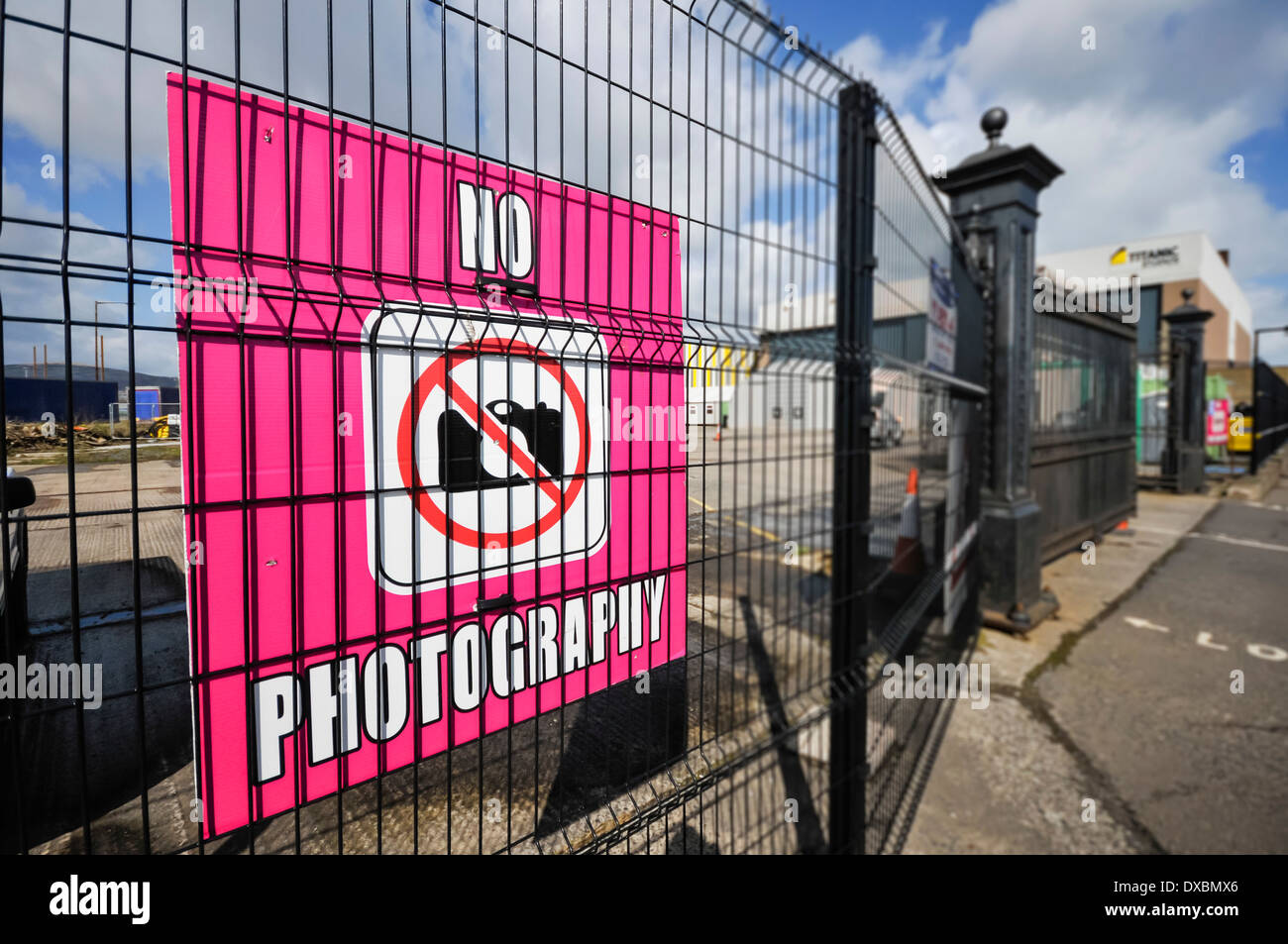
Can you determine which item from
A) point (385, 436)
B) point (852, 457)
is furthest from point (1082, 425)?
point (385, 436)

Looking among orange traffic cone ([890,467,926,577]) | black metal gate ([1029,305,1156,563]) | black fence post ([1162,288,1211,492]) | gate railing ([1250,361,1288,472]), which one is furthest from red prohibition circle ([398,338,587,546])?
gate railing ([1250,361,1288,472])

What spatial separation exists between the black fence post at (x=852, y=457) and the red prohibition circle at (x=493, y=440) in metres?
1.37

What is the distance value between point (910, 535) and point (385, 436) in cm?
335

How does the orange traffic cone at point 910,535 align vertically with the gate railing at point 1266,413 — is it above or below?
below

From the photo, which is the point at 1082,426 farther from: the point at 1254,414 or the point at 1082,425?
the point at 1254,414

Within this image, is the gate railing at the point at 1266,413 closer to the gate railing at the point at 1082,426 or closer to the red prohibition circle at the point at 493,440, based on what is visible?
the gate railing at the point at 1082,426

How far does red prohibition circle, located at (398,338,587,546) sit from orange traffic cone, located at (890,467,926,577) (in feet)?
8.68

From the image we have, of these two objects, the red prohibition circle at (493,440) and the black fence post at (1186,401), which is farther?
the black fence post at (1186,401)

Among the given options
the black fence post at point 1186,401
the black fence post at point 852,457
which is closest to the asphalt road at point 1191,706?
the black fence post at point 852,457

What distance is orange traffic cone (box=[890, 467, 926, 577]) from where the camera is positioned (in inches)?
140

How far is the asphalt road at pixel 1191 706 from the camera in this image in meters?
3.03

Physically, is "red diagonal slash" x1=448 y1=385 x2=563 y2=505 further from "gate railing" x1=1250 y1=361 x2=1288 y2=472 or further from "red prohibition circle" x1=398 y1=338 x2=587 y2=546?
"gate railing" x1=1250 y1=361 x2=1288 y2=472
